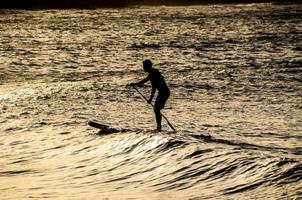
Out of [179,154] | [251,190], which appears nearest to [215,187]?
[251,190]

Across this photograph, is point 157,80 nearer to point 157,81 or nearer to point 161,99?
point 157,81

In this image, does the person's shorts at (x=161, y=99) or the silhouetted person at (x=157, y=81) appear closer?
the silhouetted person at (x=157, y=81)

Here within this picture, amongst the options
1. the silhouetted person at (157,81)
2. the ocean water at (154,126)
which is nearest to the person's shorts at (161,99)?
the silhouetted person at (157,81)

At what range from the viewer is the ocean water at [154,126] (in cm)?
1005

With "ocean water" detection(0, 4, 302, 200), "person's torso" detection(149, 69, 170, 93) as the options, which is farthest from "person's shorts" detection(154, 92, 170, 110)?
"ocean water" detection(0, 4, 302, 200)

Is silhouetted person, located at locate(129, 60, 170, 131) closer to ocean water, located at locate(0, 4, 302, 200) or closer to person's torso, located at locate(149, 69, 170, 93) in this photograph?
person's torso, located at locate(149, 69, 170, 93)

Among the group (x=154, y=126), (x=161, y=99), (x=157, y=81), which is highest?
(x=157, y=81)

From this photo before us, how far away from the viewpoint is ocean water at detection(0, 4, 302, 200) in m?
10.0

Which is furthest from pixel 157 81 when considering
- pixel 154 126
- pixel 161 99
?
pixel 154 126

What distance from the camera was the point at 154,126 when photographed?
15.9 meters

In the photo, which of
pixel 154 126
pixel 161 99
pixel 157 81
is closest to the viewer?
pixel 157 81

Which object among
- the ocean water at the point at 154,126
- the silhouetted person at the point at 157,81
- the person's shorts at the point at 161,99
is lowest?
the ocean water at the point at 154,126

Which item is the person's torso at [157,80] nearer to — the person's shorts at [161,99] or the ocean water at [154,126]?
the person's shorts at [161,99]

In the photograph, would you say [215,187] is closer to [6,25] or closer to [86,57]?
[86,57]
